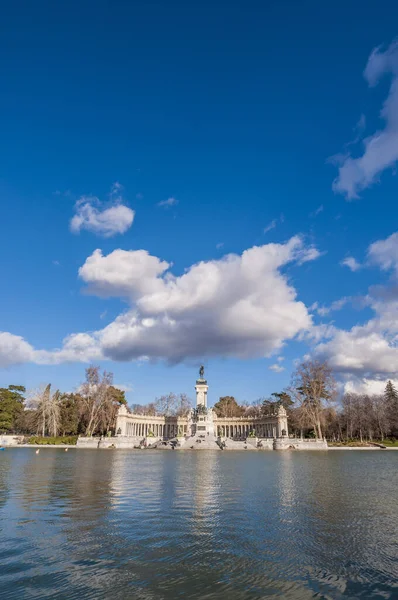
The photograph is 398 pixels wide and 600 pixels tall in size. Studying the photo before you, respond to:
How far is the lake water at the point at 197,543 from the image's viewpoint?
830 centimetres

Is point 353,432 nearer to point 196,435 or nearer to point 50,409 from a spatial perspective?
point 196,435

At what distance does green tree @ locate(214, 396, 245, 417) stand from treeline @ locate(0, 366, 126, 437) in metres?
43.1

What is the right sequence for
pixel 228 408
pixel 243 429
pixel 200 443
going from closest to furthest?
pixel 200 443, pixel 243 429, pixel 228 408

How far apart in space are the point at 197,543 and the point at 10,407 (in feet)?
316

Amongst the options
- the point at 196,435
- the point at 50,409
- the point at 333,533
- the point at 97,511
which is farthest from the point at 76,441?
the point at 333,533

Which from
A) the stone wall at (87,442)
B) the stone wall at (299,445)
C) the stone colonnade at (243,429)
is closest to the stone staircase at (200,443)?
the stone wall at (299,445)

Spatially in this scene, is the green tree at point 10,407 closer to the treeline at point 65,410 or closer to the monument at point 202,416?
the treeline at point 65,410

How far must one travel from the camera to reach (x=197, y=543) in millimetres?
11359

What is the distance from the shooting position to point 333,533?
12531 millimetres

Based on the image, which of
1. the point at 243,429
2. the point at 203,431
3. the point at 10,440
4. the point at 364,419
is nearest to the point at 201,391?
the point at 203,431

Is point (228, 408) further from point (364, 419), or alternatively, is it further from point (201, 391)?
point (364, 419)

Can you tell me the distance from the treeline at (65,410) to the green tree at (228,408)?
43.1 m

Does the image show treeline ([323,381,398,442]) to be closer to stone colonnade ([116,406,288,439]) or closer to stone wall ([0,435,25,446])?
stone colonnade ([116,406,288,439])

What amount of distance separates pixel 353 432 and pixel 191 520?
10046cm
